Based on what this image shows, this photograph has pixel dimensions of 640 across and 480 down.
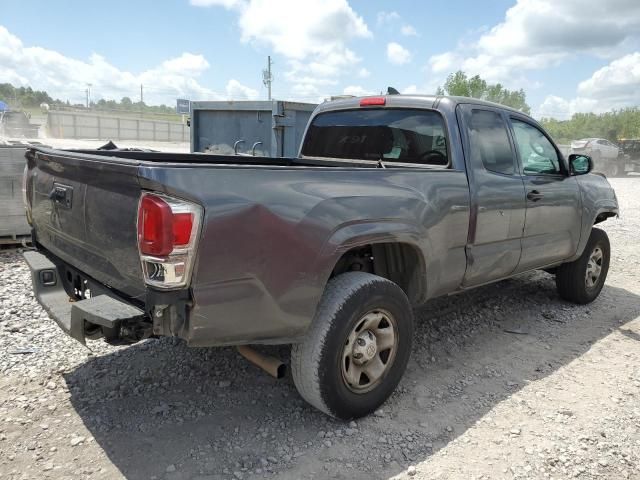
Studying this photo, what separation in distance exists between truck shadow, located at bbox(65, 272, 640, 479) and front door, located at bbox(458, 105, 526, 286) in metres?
0.69

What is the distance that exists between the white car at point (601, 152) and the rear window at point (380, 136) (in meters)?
25.0

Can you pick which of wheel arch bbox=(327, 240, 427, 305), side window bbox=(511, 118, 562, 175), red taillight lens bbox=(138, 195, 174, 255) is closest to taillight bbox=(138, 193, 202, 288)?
red taillight lens bbox=(138, 195, 174, 255)

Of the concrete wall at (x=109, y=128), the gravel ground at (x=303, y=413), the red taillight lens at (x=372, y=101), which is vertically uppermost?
the concrete wall at (x=109, y=128)

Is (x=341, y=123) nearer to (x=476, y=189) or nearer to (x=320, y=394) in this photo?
(x=476, y=189)

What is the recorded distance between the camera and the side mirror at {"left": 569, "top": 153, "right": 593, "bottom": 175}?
4758 millimetres

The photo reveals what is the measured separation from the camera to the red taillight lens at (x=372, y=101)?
165 inches

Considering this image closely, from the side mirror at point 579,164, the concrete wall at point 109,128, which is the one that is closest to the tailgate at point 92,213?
the side mirror at point 579,164

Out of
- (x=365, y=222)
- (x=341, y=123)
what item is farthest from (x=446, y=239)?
(x=341, y=123)

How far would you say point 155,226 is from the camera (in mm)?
2254

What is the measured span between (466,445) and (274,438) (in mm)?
1067

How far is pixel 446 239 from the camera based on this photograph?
3.46 m

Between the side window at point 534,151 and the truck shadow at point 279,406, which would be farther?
the side window at point 534,151

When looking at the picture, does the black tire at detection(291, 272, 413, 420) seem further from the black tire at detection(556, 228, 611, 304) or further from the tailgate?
the black tire at detection(556, 228, 611, 304)

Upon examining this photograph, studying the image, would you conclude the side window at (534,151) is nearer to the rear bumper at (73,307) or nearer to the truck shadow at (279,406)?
the truck shadow at (279,406)
